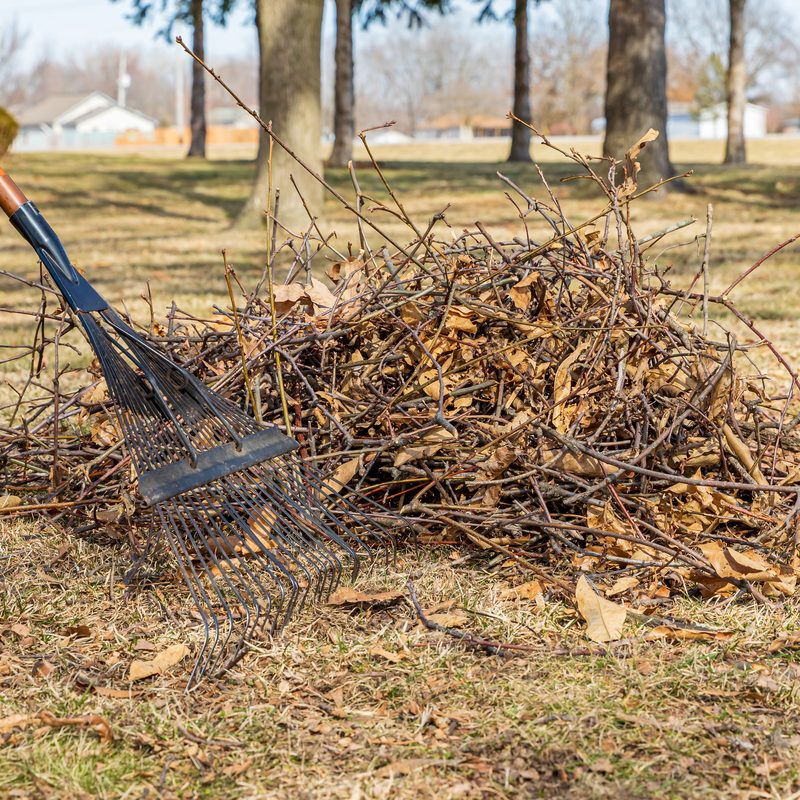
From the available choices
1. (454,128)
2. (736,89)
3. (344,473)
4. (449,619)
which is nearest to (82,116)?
(454,128)

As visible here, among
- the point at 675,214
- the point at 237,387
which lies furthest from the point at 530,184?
the point at 237,387

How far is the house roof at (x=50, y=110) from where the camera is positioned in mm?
104500

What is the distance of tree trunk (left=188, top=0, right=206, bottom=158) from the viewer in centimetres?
2245

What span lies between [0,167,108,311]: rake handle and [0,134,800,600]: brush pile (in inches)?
15.4

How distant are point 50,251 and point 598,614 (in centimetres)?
172

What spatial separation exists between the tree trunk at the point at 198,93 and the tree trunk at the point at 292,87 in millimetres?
12044

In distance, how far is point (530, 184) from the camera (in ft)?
48.0

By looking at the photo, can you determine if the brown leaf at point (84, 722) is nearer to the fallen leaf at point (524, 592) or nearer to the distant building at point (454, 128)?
the fallen leaf at point (524, 592)

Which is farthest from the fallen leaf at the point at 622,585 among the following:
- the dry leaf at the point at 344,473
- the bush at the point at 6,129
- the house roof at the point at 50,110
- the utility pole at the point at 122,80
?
the house roof at the point at 50,110

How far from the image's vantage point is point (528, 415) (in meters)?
2.91

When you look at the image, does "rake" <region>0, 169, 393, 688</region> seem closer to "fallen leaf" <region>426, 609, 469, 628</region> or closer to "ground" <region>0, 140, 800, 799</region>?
"ground" <region>0, 140, 800, 799</region>

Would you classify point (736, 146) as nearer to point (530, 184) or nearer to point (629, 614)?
point (530, 184)

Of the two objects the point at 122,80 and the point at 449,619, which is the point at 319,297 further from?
the point at 122,80

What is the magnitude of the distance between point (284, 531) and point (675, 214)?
10328 mm
